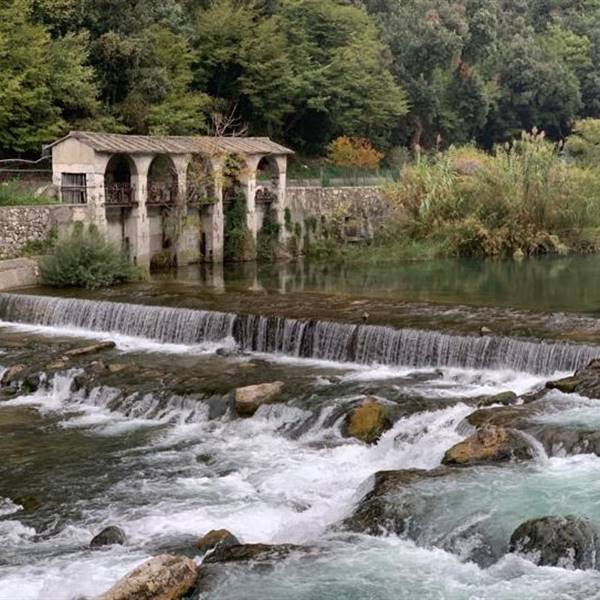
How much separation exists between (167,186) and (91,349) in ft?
46.3

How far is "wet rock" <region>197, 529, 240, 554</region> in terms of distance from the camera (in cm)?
1198

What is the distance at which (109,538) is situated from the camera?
12320 mm

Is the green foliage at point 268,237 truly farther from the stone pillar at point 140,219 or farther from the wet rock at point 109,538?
the wet rock at point 109,538

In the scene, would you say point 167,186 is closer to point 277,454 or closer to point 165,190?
point 165,190

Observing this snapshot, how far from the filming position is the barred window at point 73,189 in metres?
31.3

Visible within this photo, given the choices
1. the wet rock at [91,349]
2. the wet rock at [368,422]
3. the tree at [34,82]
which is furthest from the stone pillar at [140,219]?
the wet rock at [368,422]

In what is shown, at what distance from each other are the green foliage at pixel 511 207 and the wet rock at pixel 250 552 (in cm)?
2753

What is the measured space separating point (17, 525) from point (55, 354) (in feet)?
29.8

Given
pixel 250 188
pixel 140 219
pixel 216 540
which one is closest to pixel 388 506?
pixel 216 540

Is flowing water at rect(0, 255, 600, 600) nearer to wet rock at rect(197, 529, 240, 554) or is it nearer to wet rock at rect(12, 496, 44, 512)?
wet rock at rect(12, 496, 44, 512)

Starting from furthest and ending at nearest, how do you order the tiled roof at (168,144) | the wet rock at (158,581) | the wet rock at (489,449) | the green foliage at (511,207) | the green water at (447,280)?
the green foliage at (511,207) → the tiled roof at (168,144) → the green water at (447,280) → the wet rock at (489,449) → the wet rock at (158,581)

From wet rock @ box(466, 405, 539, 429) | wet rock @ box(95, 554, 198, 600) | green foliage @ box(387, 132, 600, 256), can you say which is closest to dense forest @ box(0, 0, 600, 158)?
green foliage @ box(387, 132, 600, 256)

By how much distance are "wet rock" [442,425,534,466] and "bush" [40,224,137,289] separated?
1645 cm

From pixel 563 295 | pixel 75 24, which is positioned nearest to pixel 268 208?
pixel 75 24
